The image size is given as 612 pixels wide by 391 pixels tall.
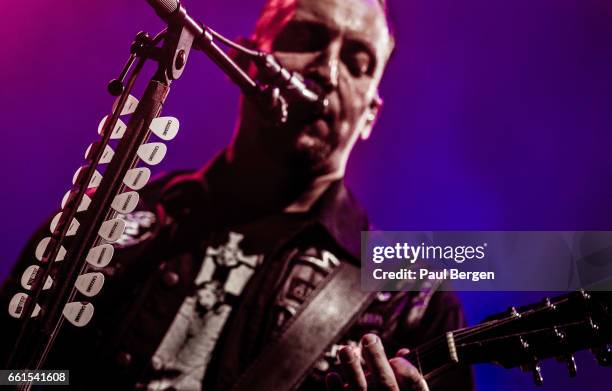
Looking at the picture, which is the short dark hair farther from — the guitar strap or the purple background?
the guitar strap

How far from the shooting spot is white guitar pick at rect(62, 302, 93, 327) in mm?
1033

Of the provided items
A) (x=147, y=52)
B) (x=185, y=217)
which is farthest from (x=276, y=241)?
(x=147, y=52)

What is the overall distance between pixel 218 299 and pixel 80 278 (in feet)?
3.23

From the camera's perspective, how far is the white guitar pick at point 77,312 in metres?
1.03

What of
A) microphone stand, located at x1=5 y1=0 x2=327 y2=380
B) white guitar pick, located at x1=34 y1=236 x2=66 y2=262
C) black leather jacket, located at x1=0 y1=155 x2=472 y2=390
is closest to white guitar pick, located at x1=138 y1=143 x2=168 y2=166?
microphone stand, located at x1=5 y1=0 x2=327 y2=380

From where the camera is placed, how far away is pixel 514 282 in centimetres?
229

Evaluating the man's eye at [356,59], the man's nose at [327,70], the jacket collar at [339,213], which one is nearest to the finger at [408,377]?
the jacket collar at [339,213]

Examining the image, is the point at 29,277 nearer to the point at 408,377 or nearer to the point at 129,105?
the point at 129,105

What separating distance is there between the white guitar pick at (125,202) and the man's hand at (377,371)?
0.78m

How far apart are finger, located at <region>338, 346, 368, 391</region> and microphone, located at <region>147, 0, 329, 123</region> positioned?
2.30ft

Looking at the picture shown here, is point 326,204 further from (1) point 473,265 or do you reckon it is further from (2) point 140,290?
(2) point 140,290

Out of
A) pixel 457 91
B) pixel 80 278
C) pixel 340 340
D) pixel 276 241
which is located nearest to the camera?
pixel 80 278

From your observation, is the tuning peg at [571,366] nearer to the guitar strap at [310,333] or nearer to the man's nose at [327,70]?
the guitar strap at [310,333]

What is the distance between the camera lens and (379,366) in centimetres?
144
